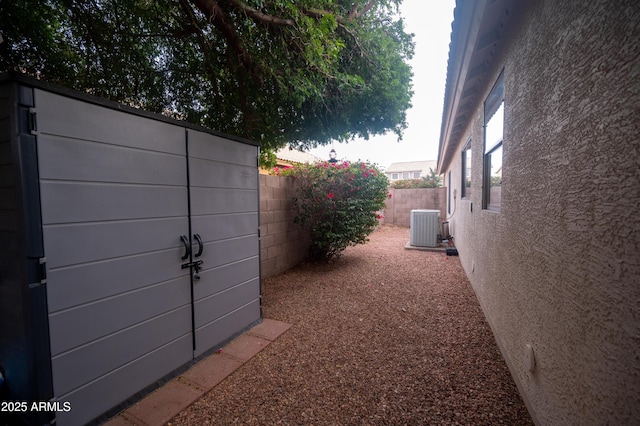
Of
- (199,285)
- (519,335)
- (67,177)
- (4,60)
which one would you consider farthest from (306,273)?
(4,60)

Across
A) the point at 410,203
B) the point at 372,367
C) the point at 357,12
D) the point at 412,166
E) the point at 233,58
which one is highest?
the point at 412,166

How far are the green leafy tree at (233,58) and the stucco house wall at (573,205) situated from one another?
Result: 185cm

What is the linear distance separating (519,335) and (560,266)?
0.99 meters

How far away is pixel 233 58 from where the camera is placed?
411 centimetres

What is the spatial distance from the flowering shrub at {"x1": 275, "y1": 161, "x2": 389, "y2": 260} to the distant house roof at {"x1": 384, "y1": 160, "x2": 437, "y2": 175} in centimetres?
3577

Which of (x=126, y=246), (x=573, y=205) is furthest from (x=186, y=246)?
(x=573, y=205)

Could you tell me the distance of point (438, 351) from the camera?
282cm

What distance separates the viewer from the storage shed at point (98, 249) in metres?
1.61

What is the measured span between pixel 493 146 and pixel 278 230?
3849 mm

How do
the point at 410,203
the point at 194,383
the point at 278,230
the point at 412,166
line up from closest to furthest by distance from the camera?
the point at 194,383 < the point at 278,230 < the point at 410,203 < the point at 412,166

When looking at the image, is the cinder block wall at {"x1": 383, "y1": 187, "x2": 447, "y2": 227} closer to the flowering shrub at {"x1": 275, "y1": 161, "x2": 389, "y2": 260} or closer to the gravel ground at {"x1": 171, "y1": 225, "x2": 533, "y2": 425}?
the flowering shrub at {"x1": 275, "y1": 161, "x2": 389, "y2": 260}

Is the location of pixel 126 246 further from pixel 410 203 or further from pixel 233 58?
pixel 410 203

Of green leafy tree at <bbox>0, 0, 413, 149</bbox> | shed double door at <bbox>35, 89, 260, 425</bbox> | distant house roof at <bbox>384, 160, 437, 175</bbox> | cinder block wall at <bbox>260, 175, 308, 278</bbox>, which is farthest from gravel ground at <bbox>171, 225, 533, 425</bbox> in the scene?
distant house roof at <bbox>384, 160, 437, 175</bbox>

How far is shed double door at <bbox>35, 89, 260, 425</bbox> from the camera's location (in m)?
1.73
